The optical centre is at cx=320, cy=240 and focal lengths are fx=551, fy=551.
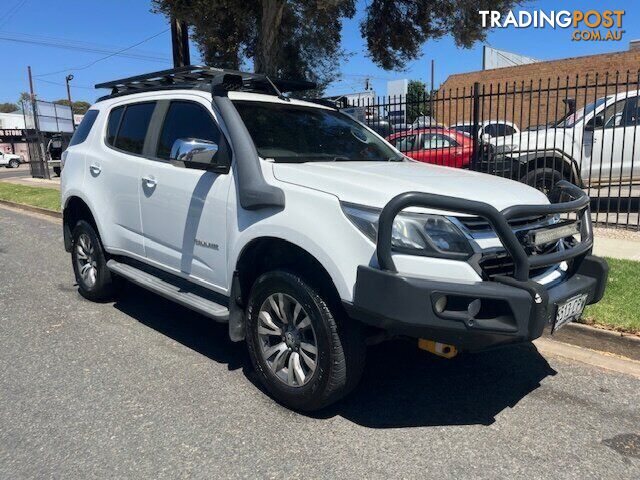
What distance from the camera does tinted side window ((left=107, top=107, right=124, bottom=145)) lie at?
495 centimetres

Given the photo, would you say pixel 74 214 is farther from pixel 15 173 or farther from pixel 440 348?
pixel 15 173

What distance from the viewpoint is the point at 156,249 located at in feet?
14.1

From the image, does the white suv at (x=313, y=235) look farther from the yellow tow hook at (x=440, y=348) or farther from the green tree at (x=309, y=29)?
the green tree at (x=309, y=29)

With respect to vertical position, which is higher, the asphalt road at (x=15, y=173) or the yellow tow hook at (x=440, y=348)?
the yellow tow hook at (x=440, y=348)

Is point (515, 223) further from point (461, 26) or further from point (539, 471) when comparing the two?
point (461, 26)

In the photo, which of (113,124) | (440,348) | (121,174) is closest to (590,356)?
(440,348)

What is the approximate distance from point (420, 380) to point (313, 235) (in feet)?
4.77

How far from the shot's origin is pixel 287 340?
3287 mm

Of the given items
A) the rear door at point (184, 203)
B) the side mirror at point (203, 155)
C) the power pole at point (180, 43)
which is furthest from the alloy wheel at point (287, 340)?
the power pole at point (180, 43)

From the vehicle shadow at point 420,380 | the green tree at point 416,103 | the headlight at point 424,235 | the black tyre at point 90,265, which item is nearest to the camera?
the headlight at point 424,235

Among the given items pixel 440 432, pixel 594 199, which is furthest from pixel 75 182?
pixel 594 199

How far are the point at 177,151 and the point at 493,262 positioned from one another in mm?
2257

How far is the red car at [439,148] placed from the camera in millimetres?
10805

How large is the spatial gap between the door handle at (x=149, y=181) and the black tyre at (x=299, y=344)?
4.45 feet
